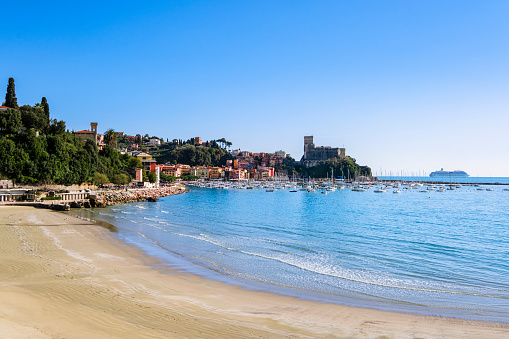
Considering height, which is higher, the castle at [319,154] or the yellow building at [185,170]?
the castle at [319,154]

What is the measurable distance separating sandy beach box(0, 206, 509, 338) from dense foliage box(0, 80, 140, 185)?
38715 mm

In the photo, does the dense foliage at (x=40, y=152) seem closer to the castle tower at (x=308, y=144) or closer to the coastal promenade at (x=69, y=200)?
the coastal promenade at (x=69, y=200)

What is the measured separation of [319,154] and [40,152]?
153 m

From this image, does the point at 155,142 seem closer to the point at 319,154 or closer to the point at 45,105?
the point at 319,154

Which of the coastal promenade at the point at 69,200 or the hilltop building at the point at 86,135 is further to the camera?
the hilltop building at the point at 86,135

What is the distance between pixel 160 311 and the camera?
29.3 feet

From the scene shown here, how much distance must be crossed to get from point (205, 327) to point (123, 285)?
4.35 meters

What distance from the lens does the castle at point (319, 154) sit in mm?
187375

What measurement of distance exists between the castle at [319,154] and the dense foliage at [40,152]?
131038 millimetres

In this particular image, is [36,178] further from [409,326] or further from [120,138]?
[120,138]

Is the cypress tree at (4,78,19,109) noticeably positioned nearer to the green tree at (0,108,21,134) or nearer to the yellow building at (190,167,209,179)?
the green tree at (0,108,21,134)

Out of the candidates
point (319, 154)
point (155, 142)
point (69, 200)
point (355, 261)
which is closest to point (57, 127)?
point (69, 200)

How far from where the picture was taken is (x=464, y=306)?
33.6 feet

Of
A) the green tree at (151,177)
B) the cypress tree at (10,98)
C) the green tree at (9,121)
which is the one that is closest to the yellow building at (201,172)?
the green tree at (151,177)
